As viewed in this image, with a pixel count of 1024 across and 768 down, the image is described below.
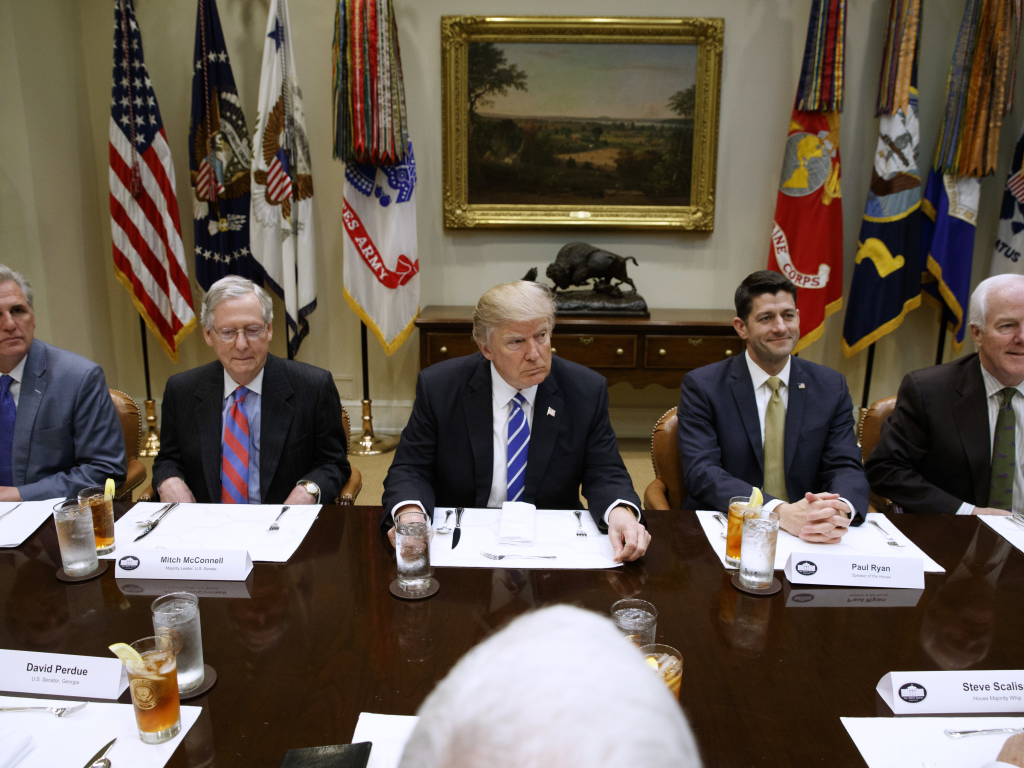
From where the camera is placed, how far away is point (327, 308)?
4.95 meters

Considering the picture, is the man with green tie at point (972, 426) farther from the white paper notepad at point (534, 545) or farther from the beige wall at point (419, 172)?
the beige wall at point (419, 172)

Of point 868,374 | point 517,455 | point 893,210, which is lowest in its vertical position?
point 868,374

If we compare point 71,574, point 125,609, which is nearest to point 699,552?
point 125,609

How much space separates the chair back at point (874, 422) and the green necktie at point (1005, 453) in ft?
1.06

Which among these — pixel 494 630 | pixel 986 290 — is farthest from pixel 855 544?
pixel 986 290

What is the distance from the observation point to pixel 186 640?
106 centimetres

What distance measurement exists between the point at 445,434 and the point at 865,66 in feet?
13.3

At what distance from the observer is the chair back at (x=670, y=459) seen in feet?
7.60

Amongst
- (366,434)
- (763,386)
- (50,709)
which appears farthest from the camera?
(366,434)

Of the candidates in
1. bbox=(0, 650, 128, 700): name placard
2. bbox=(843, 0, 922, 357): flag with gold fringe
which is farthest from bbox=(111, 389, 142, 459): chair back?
bbox=(843, 0, 922, 357): flag with gold fringe

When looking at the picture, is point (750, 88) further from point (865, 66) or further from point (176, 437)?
point (176, 437)

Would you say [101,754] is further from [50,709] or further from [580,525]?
[580,525]

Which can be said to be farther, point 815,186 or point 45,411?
point 815,186

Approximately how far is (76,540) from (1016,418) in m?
2.60
